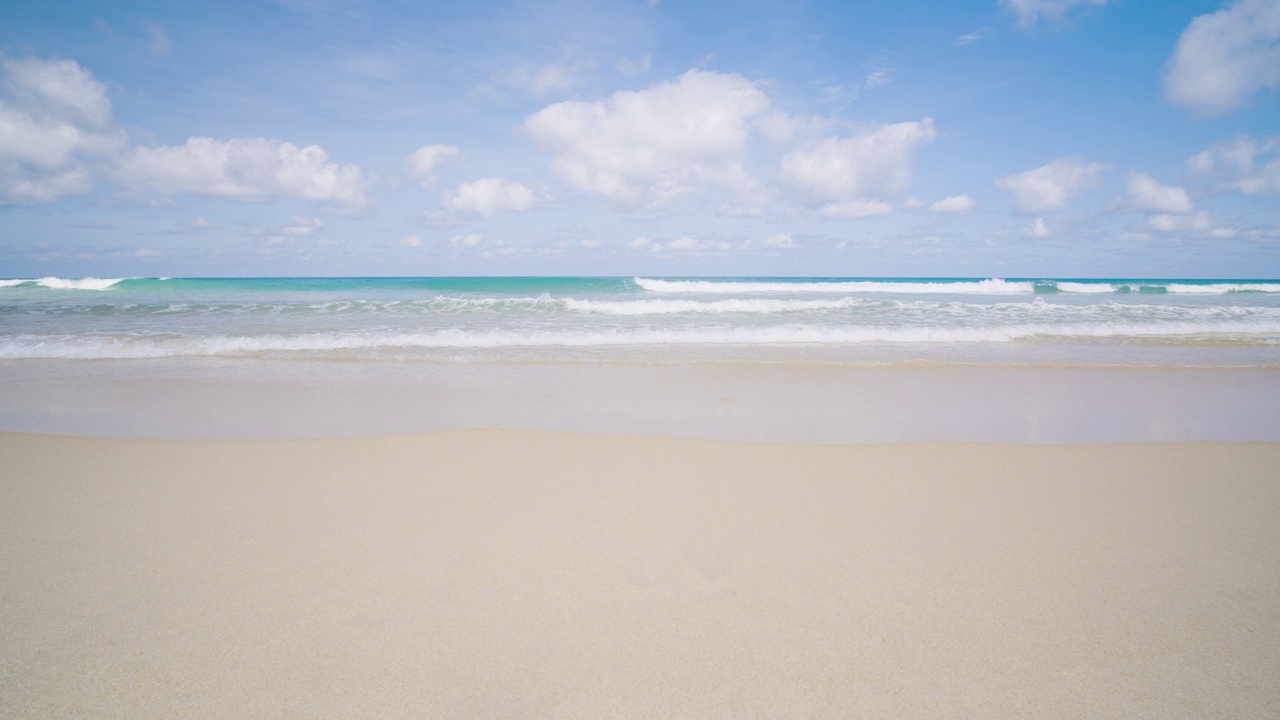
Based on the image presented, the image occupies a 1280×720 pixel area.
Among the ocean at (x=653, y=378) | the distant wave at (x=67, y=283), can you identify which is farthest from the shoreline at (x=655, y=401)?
the distant wave at (x=67, y=283)

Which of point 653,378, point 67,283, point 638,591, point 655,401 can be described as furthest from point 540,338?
point 67,283

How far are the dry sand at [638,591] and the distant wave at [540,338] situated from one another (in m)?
6.98

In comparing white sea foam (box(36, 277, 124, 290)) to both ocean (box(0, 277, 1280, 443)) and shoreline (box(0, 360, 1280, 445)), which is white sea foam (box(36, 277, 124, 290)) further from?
shoreline (box(0, 360, 1280, 445))

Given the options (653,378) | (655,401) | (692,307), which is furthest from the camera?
(692,307)

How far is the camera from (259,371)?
825 cm

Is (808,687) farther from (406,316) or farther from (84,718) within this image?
(406,316)

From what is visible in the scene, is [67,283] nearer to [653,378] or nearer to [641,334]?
[641,334]

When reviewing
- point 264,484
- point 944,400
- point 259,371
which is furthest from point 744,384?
point 259,371

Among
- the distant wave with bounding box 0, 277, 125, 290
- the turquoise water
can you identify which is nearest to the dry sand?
the turquoise water

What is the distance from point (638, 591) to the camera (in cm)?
235

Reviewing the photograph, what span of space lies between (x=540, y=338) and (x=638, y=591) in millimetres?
9420

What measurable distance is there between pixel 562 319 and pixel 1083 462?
13.4m

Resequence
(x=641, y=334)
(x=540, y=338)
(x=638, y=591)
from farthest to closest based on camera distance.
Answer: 1. (x=641, y=334)
2. (x=540, y=338)
3. (x=638, y=591)

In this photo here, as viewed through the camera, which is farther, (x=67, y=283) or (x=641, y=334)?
(x=67, y=283)
